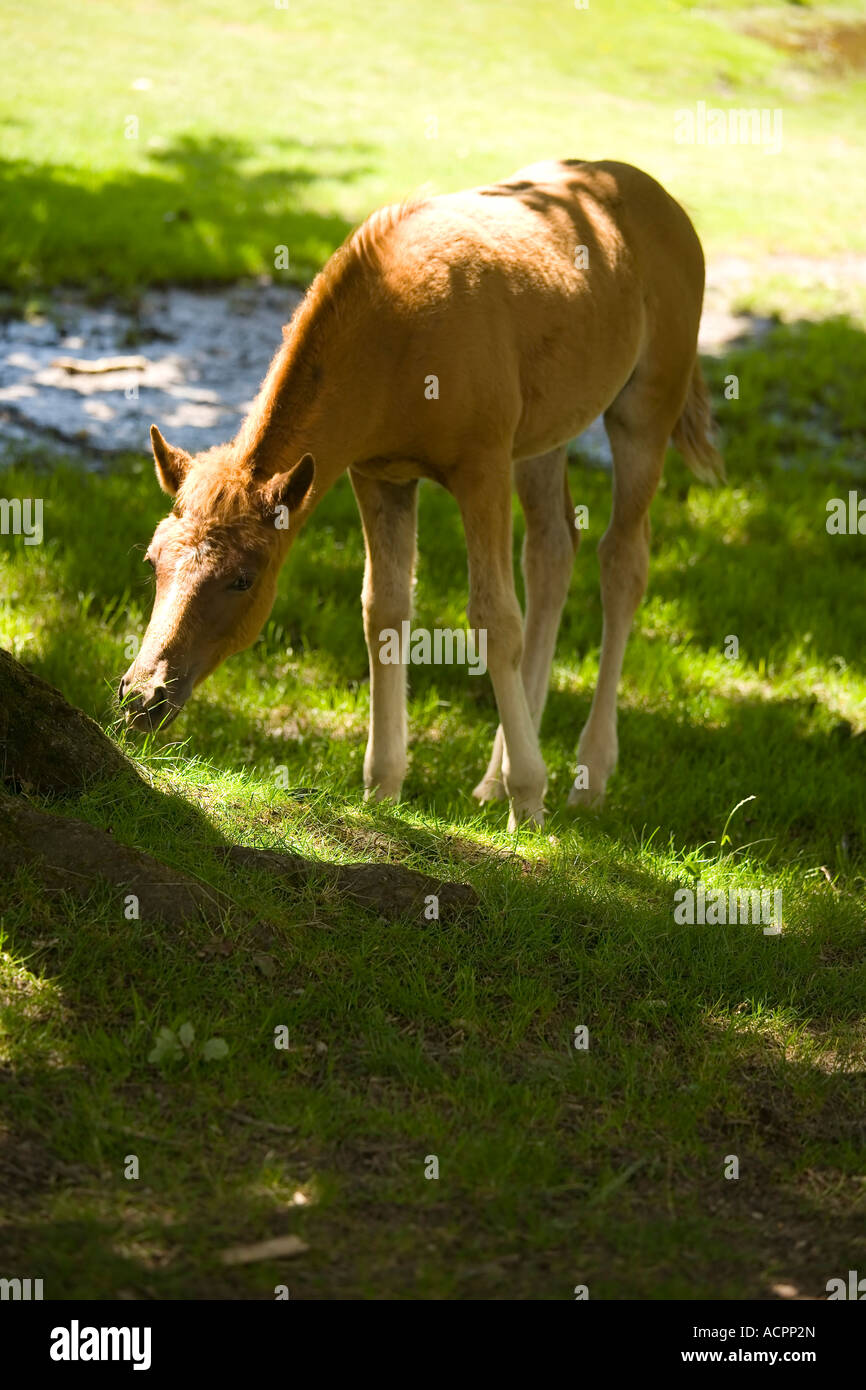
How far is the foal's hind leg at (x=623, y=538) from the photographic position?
21.0 feet

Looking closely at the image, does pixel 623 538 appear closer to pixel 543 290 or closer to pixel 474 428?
pixel 543 290

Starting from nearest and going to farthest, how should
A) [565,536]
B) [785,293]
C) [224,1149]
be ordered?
1. [224,1149]
2. [565,536]
3. [785,293]

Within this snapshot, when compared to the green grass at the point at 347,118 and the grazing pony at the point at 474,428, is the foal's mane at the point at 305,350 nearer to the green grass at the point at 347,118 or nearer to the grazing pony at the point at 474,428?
the grazing pony at the point at 474,428

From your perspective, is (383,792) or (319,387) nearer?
(319,387)

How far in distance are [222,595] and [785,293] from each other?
10.5m

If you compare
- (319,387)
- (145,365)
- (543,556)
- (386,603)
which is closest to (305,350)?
(319,387)

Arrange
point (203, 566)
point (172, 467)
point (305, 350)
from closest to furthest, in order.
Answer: point (203, 566) → point (172, 467) → point (305, 350)

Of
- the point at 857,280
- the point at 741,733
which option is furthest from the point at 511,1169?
the point at 857,280

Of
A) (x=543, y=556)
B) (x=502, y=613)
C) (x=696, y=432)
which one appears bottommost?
(x=502, y=613)

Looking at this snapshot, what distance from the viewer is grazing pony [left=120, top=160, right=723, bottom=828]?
15.6 feet

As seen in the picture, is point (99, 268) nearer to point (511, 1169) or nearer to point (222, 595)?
point (222, 595)

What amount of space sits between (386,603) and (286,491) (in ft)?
3.75

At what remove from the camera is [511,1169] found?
138 inches

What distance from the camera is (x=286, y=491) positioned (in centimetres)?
475
